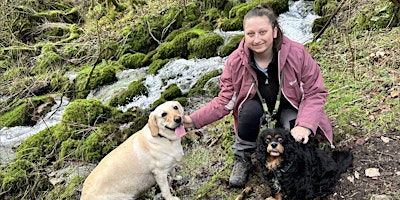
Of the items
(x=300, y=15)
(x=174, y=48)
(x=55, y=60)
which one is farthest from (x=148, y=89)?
(x=55, y=60)

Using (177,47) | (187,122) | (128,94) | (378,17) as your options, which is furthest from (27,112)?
(378,17)

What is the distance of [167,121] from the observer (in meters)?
3.94

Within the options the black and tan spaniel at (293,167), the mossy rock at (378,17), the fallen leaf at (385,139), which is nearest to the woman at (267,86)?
the black and tan spaniel at (293,167)

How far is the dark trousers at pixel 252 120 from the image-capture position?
3666mm

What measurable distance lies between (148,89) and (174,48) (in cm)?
122

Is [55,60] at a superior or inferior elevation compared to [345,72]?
inferior

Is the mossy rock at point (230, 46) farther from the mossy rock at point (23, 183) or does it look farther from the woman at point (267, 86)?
the mossy rock at point (23, 183)

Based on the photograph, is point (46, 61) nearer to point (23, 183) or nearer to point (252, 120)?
point (23, 183)

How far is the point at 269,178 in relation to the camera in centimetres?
338

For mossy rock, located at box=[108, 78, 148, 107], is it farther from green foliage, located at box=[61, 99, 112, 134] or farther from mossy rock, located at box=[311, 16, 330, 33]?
mossy rock, located at box=[311, 16, 330, 33]

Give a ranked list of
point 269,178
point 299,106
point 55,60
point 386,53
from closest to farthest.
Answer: point 269,178 < point 299,106 < point 386,53 < point 55,60

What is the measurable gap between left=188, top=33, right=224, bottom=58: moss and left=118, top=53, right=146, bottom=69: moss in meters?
1.36

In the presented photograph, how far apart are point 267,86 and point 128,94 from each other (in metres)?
3.86

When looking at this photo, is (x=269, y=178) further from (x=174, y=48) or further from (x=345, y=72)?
(x=174, y=48)
